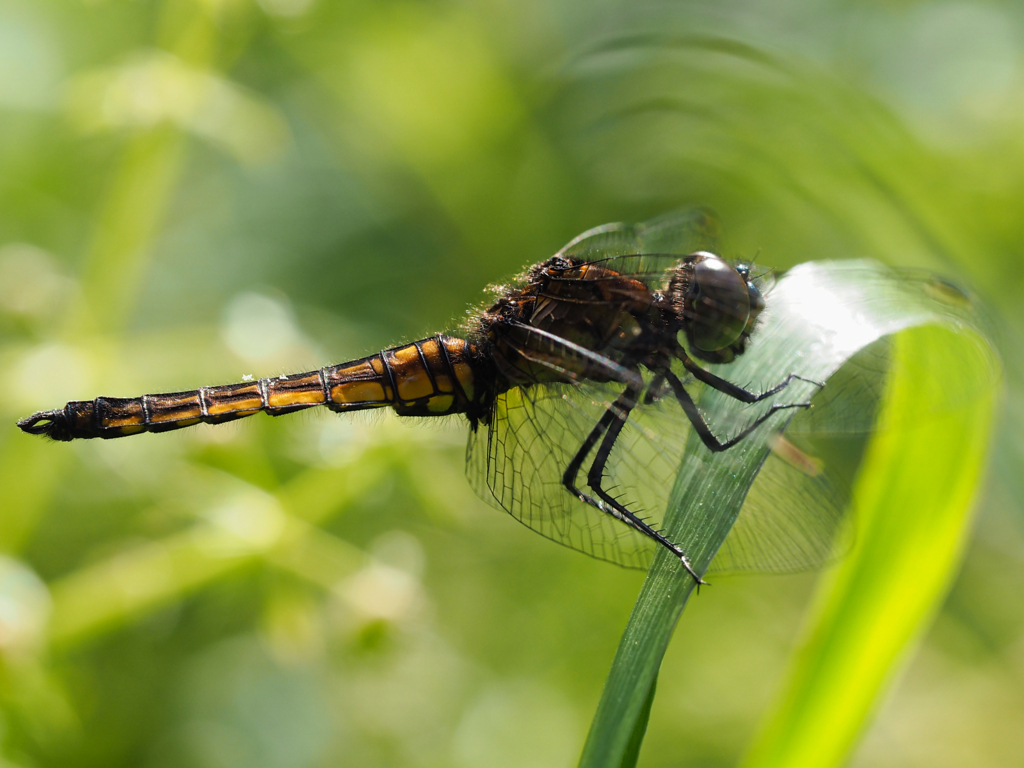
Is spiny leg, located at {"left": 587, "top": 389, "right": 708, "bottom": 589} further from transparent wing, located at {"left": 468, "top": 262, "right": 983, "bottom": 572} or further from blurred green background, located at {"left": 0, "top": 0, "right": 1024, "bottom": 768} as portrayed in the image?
blurred green background, located at {"left": 0, "top": 0, "right": 1024, "bottom": 768}

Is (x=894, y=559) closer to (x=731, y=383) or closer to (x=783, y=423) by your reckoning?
(x=783, y=423)

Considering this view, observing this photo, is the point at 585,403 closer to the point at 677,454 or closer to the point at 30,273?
the point at 677,454

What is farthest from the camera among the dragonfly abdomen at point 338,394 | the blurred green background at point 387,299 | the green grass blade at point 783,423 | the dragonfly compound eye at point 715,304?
→ the blurred green background at point 387,299

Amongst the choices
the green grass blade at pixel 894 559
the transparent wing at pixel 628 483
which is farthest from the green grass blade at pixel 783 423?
the transparent wing at pixel 628 483

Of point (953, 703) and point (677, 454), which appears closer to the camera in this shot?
point (677, 454)

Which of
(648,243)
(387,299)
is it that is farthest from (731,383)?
(387,299)

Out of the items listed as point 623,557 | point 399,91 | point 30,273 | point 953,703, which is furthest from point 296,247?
point 953,703

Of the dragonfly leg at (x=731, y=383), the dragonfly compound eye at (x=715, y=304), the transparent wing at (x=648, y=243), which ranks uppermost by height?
the transparent wing at (x=648, y=243)

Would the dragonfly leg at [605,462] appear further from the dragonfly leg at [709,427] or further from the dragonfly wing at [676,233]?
the dragonfly wing at [676,233]
